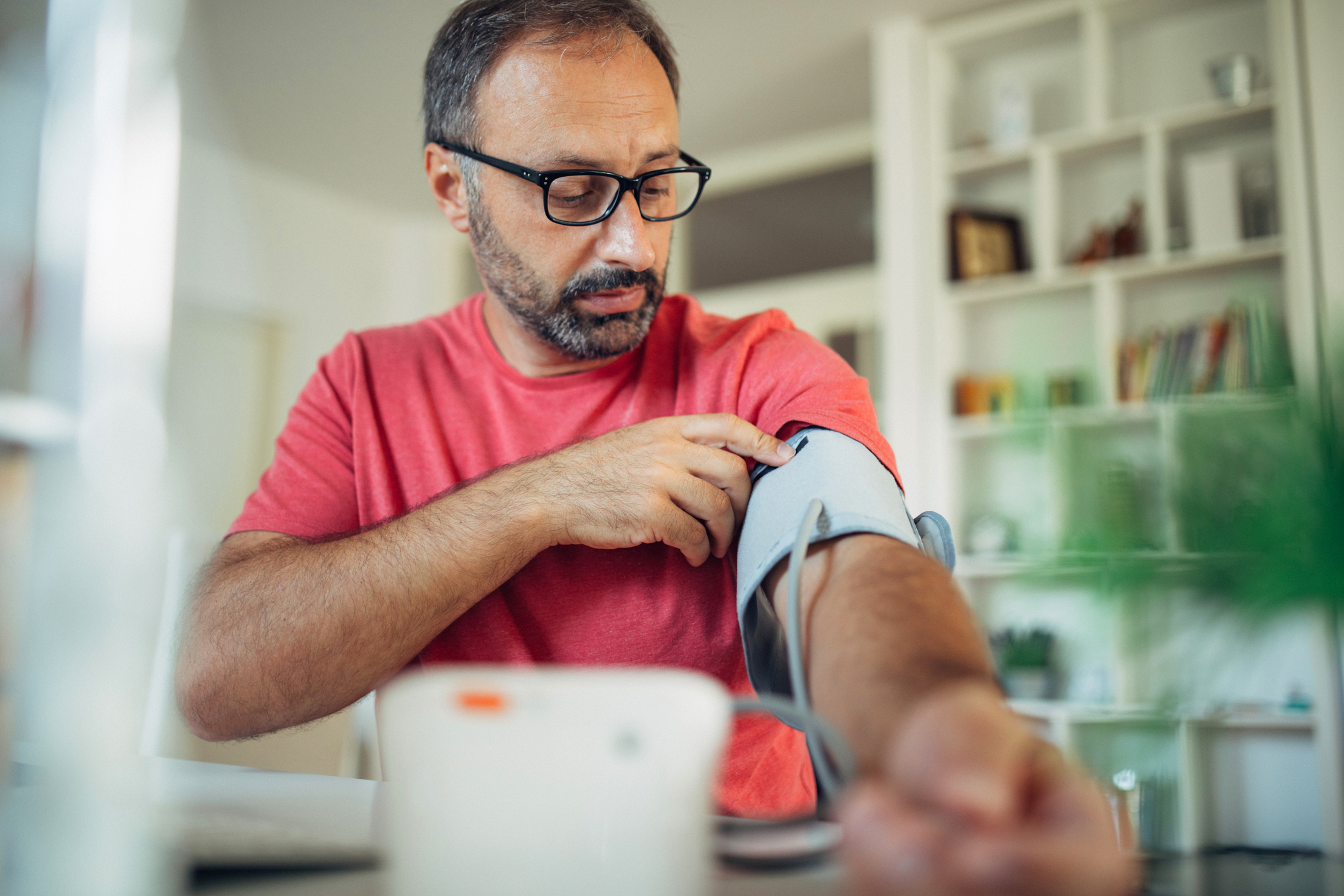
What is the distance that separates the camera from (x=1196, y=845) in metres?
0.32

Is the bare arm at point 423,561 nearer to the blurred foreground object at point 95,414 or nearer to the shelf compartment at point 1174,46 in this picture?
the blurred foreground object at point 95,414

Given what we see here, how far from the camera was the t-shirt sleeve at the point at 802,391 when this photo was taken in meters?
0.71

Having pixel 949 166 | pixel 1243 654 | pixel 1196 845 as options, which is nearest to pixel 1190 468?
pixel 1243 654

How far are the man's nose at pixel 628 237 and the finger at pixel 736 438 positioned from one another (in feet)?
0.82

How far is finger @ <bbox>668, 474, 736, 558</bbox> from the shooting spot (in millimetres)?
705

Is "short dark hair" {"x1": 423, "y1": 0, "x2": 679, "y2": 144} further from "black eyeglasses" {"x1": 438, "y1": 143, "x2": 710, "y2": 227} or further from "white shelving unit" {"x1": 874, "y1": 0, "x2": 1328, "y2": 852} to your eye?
"white shelving unit" {"x1": 874, "y1": 0, "x2": 1328, "y2": 852}

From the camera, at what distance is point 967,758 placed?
269 millimetres

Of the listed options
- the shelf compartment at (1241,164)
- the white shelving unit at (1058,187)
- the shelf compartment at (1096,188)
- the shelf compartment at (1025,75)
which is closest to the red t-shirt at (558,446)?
the white shelving unit at (1058,187)

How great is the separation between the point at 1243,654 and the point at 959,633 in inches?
9.9

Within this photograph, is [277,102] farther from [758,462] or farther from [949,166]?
[758,462]

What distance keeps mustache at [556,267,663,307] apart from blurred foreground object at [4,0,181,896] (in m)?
0.58

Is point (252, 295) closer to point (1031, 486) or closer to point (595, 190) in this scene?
point (595, 190)

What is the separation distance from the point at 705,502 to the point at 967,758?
1.47 feet

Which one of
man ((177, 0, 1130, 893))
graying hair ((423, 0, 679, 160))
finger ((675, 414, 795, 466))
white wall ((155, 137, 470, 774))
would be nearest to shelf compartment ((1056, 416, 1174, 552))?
man ((177, 0, 1130, 893))
